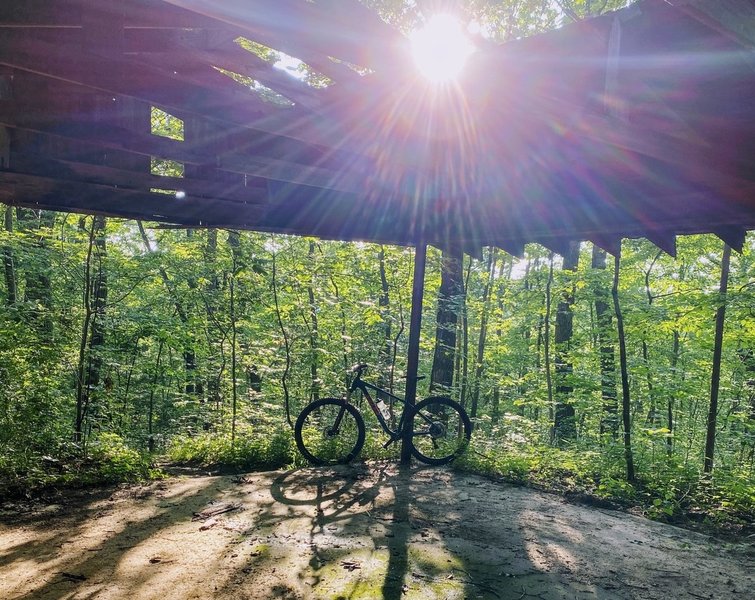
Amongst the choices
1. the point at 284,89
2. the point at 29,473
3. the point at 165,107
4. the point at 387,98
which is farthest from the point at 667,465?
the point at 29,473

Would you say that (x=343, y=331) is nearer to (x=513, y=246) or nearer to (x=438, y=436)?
(x=438, y=436)

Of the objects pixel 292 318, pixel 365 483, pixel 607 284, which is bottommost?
pixel 365 483

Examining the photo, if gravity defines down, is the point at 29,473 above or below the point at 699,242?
below

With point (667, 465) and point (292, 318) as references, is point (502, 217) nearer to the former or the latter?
point (667, 465)

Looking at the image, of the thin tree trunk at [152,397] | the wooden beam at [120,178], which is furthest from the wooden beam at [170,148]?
the thin tree trunk at [152,397]

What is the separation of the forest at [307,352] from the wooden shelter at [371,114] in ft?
6.52

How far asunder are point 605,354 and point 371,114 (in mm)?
8122

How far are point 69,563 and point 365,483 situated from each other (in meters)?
2.85

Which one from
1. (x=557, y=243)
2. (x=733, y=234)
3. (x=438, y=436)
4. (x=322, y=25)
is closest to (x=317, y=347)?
A: (x=438, y=436)

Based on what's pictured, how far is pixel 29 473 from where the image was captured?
15.0ft

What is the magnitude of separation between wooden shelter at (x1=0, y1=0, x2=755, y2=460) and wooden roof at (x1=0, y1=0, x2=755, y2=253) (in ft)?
0.03

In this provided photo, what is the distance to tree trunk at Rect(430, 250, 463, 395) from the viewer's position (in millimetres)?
8727

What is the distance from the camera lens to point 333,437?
249 inches

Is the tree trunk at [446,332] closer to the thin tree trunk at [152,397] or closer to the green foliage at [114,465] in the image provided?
the green foliage at [114,465]
